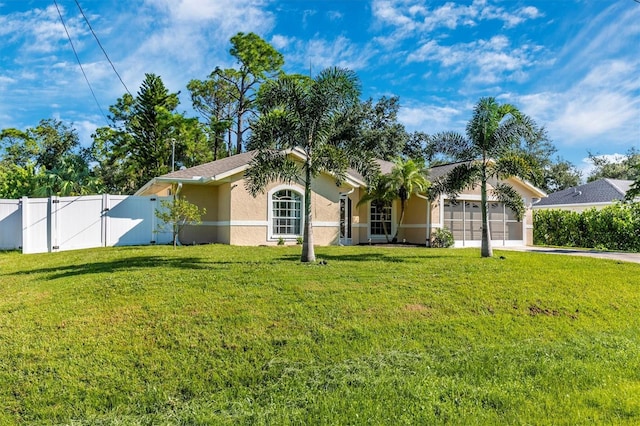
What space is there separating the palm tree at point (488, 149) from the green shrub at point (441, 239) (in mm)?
4740

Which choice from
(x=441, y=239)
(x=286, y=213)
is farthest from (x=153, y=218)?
(x=441, y=239)

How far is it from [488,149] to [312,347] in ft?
32.8

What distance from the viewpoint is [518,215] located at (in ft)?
44.2

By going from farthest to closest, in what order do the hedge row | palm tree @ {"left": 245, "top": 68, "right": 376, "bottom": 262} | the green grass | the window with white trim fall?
the window with white trim < the hedge row < palm tree @ {"left": 245, "top": 68, "right": 376, "bottom": 262} < the green grass

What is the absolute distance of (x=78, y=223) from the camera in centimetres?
1474

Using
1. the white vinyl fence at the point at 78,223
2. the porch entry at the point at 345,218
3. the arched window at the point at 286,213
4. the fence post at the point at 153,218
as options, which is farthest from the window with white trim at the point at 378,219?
the fence post at the point at 153,218

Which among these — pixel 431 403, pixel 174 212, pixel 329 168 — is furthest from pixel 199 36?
pixel 431 403

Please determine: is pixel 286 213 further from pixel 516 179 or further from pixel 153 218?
pixel 516 179

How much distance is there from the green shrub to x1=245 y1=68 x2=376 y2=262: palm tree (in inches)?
329

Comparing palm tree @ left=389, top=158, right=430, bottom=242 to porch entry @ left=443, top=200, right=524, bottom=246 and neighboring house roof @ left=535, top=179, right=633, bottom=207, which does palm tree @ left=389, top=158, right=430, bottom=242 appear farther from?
neighboring house roof @ left=535, top=179, right=633, bottom=207

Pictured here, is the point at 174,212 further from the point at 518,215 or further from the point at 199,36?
the point at 518,215

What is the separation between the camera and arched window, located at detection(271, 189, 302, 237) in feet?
52.4

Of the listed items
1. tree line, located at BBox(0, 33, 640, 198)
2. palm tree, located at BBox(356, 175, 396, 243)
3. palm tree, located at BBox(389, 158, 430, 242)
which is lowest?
palm tree, located at BBox(356, 175, 396, 243)

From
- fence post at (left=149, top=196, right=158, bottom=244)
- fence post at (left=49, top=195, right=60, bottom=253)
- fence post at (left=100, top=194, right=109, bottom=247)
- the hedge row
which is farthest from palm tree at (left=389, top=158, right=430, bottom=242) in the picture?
fence post at (left=49, top=195, right=60, bottom=253)
